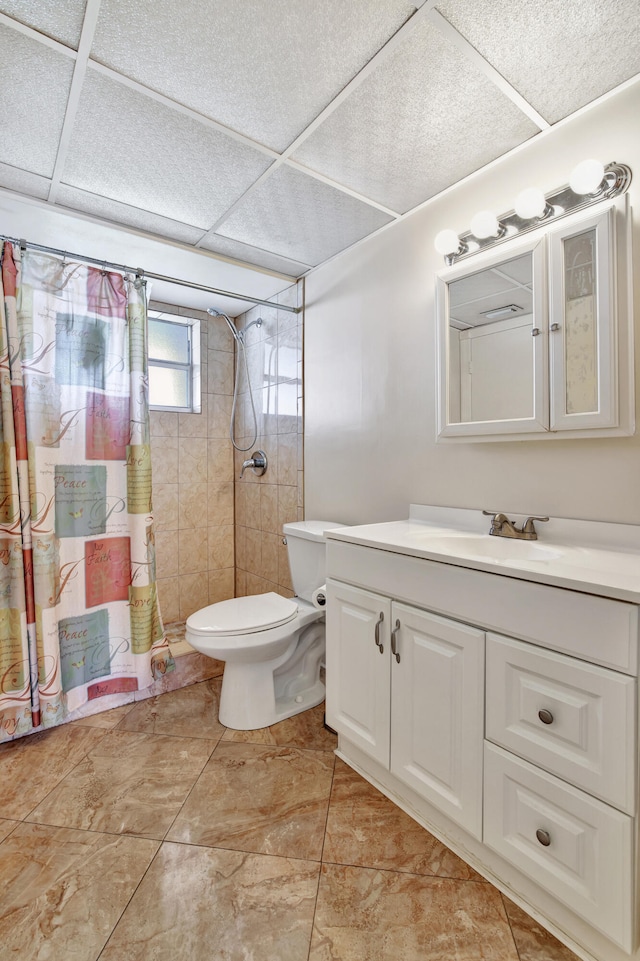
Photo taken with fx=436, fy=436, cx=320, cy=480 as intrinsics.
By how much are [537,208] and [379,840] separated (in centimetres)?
192

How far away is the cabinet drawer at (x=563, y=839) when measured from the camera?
863 millimetres

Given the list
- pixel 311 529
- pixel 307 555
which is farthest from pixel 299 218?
pixel 307 555

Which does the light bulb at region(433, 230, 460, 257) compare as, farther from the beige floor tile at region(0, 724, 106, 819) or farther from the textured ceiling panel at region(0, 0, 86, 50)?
the beige floor tile at region(0, 724, 106, 819)

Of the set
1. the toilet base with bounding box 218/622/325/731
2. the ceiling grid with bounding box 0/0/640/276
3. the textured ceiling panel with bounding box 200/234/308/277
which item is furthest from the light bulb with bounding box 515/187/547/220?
the toilet base with bounding box 218/622/325/731

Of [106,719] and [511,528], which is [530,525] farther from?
[106,719]

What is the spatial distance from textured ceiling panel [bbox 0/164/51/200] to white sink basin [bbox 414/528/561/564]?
187 centimetres

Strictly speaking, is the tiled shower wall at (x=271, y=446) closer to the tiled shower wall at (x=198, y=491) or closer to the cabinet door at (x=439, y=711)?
the tiled shower wall at (x=198, y=491)

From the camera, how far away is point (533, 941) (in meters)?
0.99

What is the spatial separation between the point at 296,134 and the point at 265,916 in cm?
216

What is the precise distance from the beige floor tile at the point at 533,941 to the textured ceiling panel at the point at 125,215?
8.37 ft

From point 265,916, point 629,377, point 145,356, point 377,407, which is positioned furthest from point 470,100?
point 265,916

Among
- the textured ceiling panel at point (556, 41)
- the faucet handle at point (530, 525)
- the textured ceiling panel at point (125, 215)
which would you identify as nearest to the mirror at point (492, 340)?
the faucet handle at point (530, 525)

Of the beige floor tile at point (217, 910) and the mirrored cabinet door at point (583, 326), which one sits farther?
the mirrored cabinet door at point (583, 326)

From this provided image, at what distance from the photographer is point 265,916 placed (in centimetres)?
105
